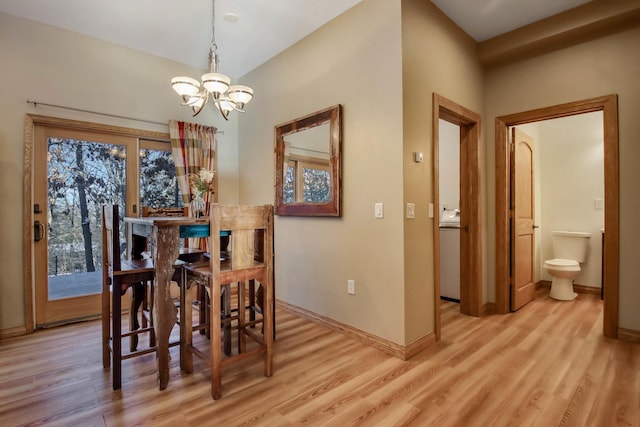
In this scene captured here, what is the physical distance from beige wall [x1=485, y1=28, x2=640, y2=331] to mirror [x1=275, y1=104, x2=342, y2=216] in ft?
6.91

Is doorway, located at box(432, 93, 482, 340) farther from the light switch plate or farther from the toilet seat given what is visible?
the toilet seat

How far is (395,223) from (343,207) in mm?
607

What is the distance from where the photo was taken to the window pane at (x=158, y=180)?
12.5 feet

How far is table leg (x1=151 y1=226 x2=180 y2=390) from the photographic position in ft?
6.67

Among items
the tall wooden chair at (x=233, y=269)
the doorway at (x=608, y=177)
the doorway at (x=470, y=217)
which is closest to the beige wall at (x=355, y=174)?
the tall wooden chair at (x=233, y=269)

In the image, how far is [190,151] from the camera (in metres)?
3.98

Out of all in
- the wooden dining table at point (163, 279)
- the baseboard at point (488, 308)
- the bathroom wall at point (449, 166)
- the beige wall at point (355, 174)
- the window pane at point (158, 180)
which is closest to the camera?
the wooden dining table at point (163, 279)

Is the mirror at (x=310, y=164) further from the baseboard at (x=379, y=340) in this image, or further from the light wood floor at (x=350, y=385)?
the light wood floor at (x=350, y=385)

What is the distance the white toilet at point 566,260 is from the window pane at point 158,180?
15.9 ft

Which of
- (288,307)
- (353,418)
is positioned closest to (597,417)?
(353,418)

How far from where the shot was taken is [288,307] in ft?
11.9

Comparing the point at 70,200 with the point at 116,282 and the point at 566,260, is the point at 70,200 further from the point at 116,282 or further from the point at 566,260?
the point at 566,260

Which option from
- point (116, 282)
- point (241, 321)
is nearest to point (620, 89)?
point (241, 321)

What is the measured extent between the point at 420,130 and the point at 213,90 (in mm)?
1719
